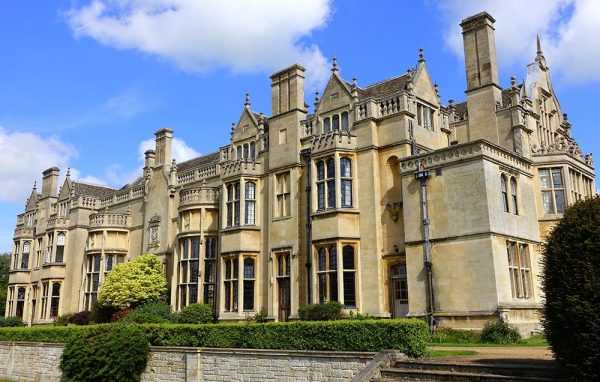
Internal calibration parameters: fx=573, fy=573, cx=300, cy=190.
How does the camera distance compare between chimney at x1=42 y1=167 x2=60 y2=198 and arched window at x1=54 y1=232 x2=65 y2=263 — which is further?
chimney at x1=42 y1=167 x2=60 y2=198

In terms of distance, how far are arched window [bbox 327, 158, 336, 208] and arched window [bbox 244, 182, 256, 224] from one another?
5378 mm

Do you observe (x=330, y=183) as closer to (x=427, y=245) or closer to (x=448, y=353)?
(x=427, y=245)

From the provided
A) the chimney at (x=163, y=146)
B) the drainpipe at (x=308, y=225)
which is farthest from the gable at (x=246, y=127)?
the chimney at (x=163, y=146)

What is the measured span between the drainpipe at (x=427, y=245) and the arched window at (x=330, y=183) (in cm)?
445

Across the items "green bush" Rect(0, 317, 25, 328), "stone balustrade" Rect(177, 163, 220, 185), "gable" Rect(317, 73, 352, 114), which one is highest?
"gable" Rect(317, 73, 352, 114)

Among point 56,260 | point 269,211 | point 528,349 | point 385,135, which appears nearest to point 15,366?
point 269,211

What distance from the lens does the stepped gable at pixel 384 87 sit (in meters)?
28.8

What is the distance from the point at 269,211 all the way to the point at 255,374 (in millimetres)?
12936

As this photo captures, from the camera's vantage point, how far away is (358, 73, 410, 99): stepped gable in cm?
2881

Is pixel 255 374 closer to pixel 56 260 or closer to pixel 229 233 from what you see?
pixel 229 233

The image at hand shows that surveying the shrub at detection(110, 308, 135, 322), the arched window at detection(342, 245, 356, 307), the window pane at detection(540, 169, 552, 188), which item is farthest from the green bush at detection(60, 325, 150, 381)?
the window pane at detection(540, 169, 552, 188)

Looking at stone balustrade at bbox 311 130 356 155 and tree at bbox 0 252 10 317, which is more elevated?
stone balustrade at bbox 311 130 356 155

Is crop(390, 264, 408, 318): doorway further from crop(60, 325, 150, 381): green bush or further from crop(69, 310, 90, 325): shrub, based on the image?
crop(69, 310, 90, 325): shrub

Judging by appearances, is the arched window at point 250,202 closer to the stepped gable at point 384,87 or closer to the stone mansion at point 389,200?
the stone mansion at point 389,200
